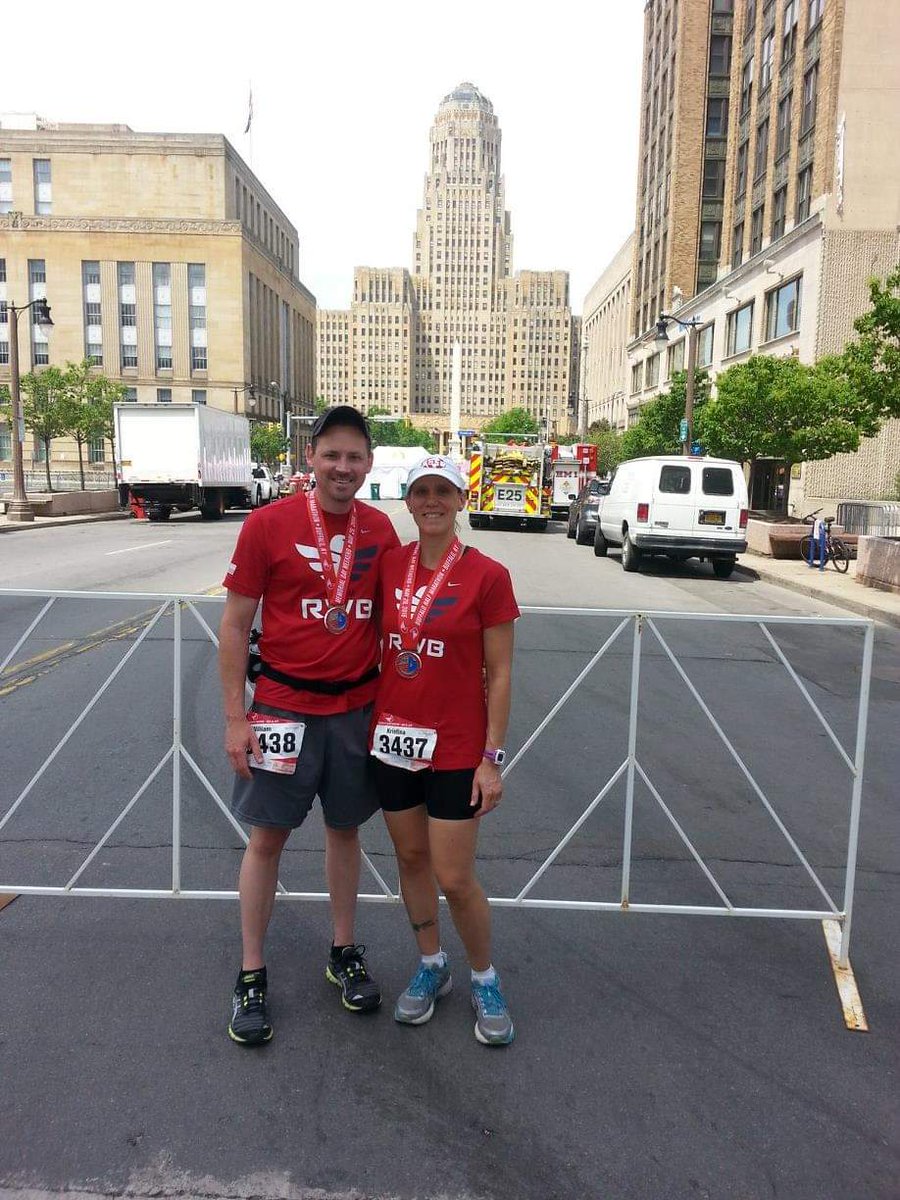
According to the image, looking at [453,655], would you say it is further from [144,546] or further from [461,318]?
[461,318]

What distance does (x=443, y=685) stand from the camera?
2879 mm

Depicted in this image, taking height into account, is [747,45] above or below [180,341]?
above

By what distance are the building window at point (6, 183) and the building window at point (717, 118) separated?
6369 cm

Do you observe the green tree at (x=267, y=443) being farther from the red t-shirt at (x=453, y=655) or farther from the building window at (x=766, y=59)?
the red t-shirt at (x=453, y=655)

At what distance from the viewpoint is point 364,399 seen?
589 feet

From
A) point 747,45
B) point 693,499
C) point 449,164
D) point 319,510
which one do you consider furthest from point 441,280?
point 319,510

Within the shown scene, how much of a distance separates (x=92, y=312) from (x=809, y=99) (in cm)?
6378

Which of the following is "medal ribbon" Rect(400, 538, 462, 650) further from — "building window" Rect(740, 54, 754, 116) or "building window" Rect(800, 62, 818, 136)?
"building window" Rect(740, 54, 754, 116)

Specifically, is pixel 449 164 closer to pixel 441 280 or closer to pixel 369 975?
pixel 441 280

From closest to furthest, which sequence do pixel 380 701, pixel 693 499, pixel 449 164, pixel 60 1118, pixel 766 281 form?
pixel 60 1118 → pixel 380 701 → pixel 693 499 → pixel 766 281 → pixel 449 164

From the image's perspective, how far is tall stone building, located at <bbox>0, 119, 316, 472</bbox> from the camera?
261 ft

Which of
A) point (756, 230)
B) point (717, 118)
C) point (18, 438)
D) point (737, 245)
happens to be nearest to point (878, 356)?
point (18, 438)

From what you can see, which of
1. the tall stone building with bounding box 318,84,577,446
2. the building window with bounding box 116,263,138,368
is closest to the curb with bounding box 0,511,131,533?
the building window with bounding box 116,263,138,368

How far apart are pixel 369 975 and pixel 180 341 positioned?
8501 centimetres
